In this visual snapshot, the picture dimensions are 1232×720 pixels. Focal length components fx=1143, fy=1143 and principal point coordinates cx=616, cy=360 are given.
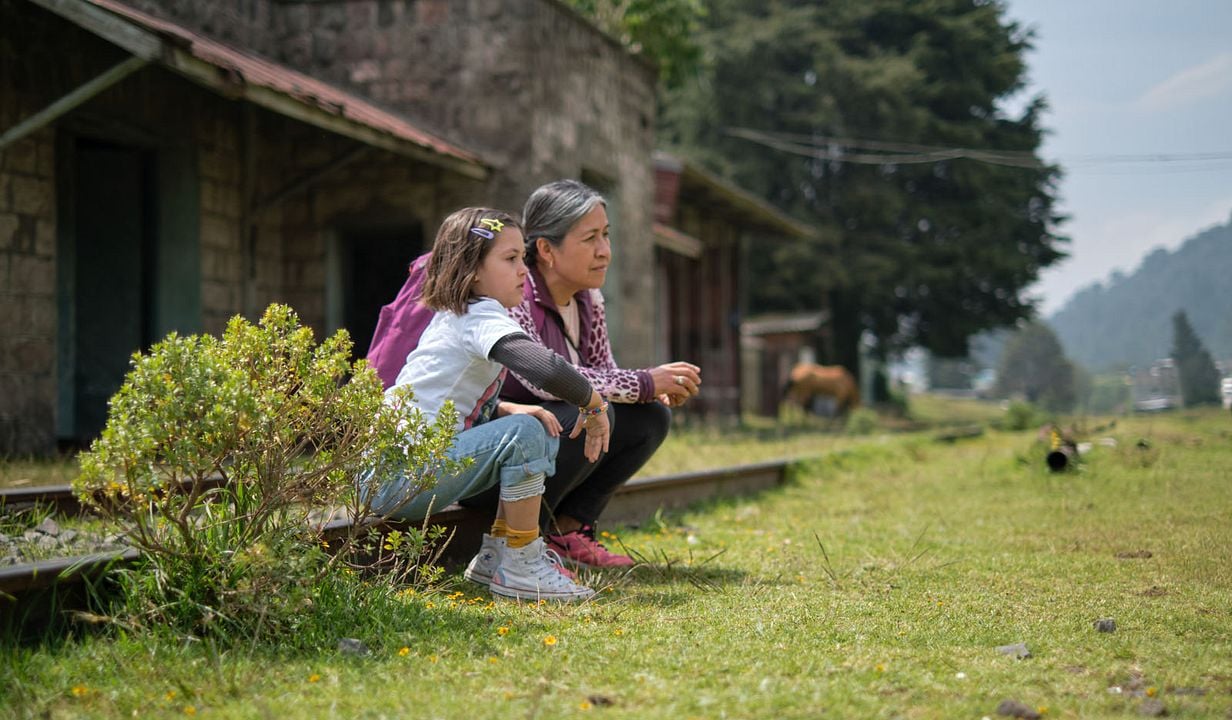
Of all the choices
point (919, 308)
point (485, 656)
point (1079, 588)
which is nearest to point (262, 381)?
point (485, 656)

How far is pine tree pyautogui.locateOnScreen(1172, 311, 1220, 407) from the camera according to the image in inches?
434

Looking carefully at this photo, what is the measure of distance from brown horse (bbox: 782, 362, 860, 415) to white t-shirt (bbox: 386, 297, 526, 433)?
1777 cm

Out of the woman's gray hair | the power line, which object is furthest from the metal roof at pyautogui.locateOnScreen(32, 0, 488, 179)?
the power line

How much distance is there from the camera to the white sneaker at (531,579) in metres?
3.45

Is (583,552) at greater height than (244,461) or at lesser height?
lesser

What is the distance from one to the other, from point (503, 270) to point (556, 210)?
67cm

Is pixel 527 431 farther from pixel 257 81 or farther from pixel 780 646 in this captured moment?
pixel 257 81

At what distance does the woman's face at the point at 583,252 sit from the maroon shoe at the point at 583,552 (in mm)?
930

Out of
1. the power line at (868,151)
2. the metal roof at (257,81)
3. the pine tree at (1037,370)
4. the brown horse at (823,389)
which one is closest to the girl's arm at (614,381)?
the metal roof at (257,81)

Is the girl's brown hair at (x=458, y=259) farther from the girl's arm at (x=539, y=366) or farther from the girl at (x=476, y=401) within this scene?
the girl's arm at (x=539, y=366)

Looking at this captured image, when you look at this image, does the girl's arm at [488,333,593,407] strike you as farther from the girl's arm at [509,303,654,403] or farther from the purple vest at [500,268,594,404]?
the purple vest at [500,268,594,404]

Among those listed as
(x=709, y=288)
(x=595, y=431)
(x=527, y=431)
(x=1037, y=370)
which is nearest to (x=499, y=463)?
(x=527, y=431)

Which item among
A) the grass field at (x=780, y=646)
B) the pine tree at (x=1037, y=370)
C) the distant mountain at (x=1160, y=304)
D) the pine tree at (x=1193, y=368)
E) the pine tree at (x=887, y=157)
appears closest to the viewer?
the grass field at (x=780, y=646)

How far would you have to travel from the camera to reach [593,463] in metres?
3.99
